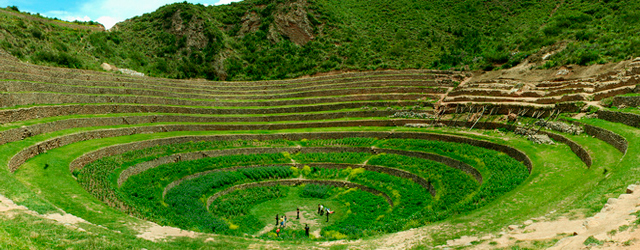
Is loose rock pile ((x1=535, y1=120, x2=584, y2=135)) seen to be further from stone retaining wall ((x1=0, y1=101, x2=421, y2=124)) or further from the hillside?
stone retaining wall ((x1=0, y1=101, x2=421, y2=124))

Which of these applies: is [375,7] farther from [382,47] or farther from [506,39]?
[506,39]

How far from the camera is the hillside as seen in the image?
1677 inches

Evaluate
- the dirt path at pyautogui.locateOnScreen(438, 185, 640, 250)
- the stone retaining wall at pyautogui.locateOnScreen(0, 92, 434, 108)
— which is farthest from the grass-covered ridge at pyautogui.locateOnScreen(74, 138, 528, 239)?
the stone retaining wall at pyautogui.locateOnScreen(0, 92, 434, 108)

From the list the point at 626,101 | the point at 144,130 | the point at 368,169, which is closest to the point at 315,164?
the point at 368,169

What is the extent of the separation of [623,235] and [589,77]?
1181 inches

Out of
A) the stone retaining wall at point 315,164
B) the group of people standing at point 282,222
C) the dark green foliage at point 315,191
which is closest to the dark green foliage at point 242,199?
the dark green foliage at point 315,191

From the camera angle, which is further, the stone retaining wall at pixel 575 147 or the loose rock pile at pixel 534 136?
the loose rock pile at pixel 534 136

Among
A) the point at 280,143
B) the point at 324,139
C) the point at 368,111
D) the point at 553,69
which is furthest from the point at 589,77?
the point at 280,143

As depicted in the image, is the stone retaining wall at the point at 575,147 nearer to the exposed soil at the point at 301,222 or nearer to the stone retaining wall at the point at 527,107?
the stone retaining wall at the point at 527,107

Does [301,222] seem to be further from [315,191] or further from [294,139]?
[294,139]

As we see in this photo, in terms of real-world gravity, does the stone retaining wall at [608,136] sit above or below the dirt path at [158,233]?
above

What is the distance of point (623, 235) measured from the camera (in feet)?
26.3

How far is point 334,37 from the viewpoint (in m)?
70.8

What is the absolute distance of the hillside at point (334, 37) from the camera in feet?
140
